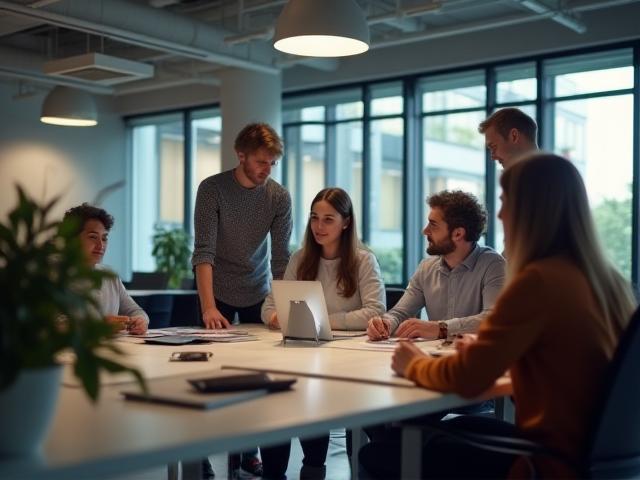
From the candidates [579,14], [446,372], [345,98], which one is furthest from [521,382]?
[345,98]

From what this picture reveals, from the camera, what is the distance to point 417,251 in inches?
366

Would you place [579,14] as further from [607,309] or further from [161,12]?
[607,309]

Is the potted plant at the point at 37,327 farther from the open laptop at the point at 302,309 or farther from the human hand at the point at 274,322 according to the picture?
the human hand at the point at 274,322

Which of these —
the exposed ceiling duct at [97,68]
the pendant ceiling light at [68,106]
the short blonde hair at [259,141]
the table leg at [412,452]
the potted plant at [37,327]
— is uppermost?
the exposed ceiling duct at [97,68]

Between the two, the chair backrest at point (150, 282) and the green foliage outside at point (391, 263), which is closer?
the chair backrest at point (150, 282)

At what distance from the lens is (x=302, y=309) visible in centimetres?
311

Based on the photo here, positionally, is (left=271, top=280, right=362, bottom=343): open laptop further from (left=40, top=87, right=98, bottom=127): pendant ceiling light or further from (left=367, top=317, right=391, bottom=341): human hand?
(left=40, top=87, right=98, bottom=127): pendant ceiling light

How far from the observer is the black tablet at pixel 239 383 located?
189 centimetres

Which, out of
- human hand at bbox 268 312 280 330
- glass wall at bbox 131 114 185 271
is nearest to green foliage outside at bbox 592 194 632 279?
human hand at bbox 268 312 280 330

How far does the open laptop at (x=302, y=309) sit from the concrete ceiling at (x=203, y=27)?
4.12 m

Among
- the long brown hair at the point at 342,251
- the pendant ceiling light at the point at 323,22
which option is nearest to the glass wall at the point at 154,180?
the long brown hair at the point at 342,251

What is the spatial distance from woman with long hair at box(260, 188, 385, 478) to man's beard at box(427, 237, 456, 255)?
341 millimetres

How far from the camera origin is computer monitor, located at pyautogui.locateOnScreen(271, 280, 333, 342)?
3.09m

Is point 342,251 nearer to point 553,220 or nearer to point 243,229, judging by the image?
point 243,229
